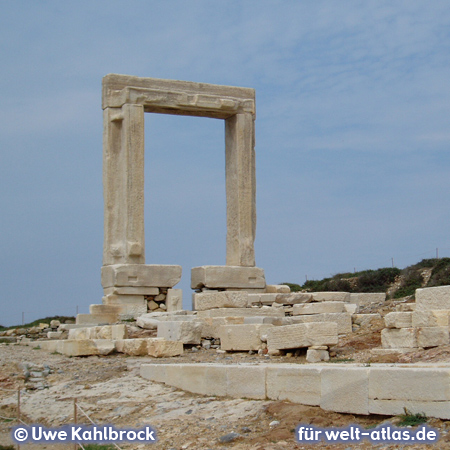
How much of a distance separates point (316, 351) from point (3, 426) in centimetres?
439

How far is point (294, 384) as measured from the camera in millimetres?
8102

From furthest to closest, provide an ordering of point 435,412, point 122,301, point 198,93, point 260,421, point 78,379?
1. point 198,93
2. point 122,301
3. point 78,379
4. point 260,421
5. point 435,412

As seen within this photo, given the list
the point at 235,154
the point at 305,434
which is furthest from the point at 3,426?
the point at 235,154

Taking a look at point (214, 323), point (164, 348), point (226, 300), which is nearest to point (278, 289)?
point (226, 300)

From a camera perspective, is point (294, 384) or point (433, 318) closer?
point (294, 384)

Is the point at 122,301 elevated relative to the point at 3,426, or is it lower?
elevated

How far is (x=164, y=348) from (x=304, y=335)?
2.59 metres

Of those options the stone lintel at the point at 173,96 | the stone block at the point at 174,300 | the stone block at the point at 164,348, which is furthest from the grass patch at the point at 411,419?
the stone lintel at the point at 173,96

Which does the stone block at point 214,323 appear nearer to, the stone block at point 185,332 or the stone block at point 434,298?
the stone block at point 185,332

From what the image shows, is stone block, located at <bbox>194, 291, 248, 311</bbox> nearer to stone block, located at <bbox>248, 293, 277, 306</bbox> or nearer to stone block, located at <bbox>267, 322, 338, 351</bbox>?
stone block, located at <bbox>248, 293, 277, 306</bbox>

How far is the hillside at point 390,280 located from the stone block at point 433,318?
14767mm

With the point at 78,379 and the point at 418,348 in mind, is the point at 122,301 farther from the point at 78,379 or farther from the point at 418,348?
the point at 418,348

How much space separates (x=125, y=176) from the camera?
1820 centimetres

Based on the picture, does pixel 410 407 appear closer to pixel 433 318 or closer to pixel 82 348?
pixel 433 318
